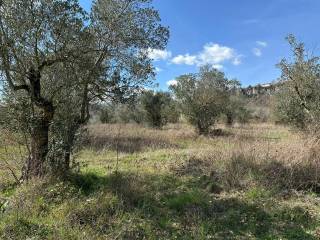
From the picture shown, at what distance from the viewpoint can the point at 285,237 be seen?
20.6 ft

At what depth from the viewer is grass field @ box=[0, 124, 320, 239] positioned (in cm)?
632

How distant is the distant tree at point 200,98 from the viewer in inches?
934

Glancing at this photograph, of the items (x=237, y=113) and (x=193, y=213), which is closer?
(x=193, y=213)

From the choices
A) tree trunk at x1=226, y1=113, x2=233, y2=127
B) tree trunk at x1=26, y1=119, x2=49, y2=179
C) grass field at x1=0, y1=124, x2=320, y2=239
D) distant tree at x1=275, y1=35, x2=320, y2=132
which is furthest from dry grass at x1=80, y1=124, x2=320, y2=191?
tree trunk at x1=226, y1=113, x2=233, y2=127

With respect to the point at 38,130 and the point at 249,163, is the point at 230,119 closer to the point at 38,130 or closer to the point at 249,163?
the point at 249,163

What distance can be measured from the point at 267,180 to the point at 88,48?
213 inches

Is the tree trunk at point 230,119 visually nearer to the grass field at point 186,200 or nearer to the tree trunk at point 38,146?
the grass field at point 186,200

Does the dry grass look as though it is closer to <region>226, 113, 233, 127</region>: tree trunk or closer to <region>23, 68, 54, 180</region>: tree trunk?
<region>23, 68, 54, 180</region>: tree trunk

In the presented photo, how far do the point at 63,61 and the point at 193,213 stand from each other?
4.58 m

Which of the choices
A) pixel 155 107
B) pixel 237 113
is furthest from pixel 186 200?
pixel 237 113

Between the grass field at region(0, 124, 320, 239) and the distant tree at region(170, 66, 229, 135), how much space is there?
1287 centimetres

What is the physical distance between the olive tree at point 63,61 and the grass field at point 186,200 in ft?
4.10

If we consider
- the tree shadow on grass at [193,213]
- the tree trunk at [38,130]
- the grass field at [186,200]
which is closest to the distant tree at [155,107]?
the grass field at [186,200]

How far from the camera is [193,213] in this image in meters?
7.17
